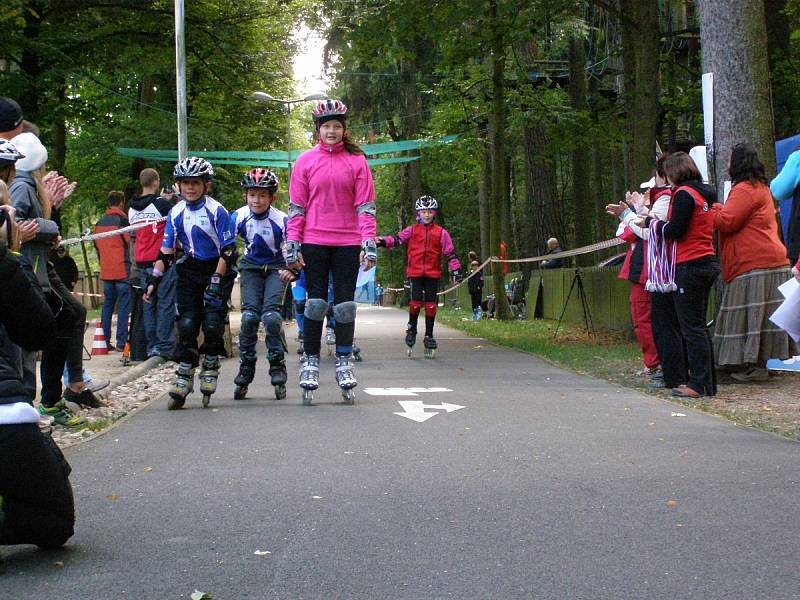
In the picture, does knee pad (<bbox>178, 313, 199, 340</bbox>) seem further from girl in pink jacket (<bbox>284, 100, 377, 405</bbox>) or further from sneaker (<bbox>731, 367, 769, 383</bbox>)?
sneaker (<bbox>731, 367, 769, 383</bbox>)

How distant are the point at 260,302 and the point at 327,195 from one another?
1218mm

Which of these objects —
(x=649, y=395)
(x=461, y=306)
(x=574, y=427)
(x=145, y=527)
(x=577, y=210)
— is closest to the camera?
(x=145, y=527)

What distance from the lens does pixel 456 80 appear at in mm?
25922

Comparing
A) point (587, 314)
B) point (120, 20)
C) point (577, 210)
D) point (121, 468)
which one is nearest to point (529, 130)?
point (577, 210)

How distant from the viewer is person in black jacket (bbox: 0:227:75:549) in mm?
4262

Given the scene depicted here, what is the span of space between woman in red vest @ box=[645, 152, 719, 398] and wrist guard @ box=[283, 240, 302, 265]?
310 cm

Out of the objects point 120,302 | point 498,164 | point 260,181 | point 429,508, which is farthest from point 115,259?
point 498,164

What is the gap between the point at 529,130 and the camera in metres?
26.5

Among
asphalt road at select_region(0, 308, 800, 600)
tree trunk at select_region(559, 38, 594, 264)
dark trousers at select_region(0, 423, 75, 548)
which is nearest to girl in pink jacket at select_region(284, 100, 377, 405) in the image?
asphalt road at select_region(0, 308, 800, 600)

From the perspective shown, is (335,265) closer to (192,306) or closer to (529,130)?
(192,306)

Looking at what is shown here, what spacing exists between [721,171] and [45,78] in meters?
19.4

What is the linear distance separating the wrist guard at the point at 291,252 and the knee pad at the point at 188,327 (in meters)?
0.94

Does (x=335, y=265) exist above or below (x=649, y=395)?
above

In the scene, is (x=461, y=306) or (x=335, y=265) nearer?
(x=335, y=265)
